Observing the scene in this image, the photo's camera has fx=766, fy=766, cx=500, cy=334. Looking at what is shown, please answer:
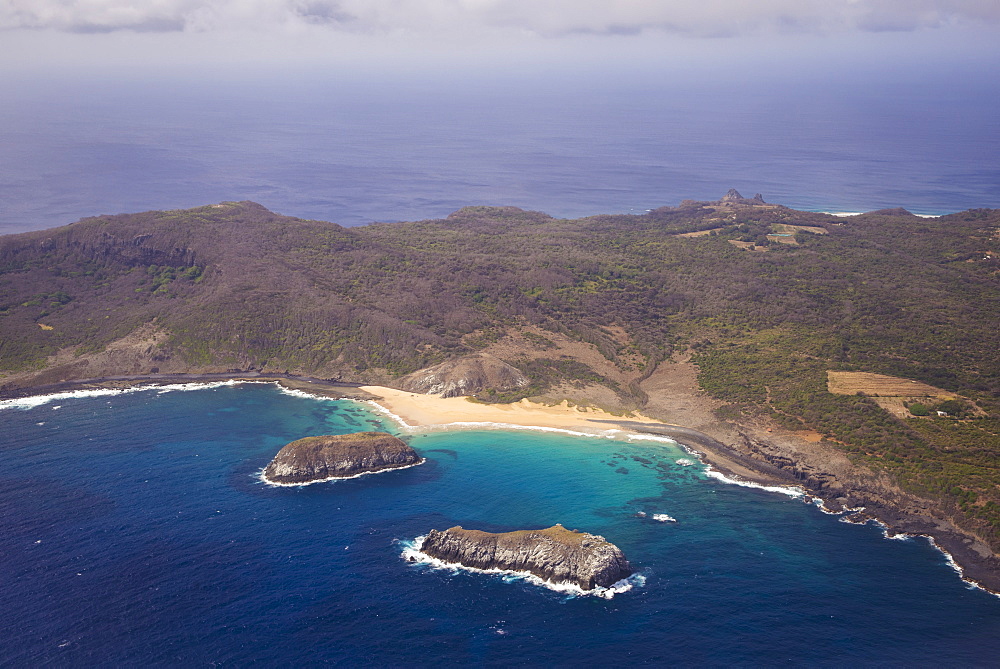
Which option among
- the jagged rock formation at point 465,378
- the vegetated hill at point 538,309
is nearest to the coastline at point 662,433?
the jagged rock formation at point 465,378

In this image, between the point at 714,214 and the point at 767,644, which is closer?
the point at 767,644

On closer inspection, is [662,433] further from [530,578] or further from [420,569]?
[420,569]

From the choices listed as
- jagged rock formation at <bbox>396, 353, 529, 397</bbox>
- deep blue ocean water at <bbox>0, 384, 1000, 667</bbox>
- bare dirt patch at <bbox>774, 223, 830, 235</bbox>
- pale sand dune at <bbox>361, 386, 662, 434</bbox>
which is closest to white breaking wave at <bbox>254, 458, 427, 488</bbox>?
deep blue ocean water at <bbox>0, 384, 1000, 667</bbox>

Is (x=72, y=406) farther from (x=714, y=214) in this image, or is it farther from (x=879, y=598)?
(x=714, y=214)

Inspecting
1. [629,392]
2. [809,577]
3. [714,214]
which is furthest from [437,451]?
[714,214]

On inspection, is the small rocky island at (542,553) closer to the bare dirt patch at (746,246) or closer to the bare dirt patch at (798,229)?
the bare dirt patch at (746,246)

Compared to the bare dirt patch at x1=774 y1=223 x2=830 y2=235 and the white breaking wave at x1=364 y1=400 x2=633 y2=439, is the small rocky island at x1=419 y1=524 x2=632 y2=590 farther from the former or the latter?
the bare dirt patch at x1=774 y1=223 x2=830 y2=235
